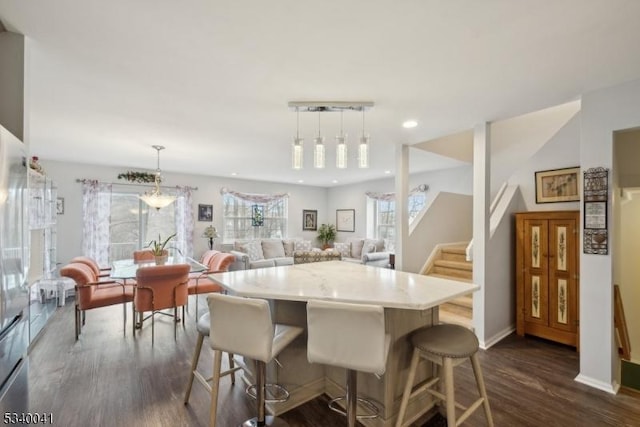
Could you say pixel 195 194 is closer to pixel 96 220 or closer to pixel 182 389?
pixel 96 220

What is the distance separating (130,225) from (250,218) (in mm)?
2628

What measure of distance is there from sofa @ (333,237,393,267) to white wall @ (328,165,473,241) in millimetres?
674

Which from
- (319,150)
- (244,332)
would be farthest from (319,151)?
(244,332)

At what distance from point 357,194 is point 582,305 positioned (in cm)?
571

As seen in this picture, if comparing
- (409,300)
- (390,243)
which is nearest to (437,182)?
(390,243)

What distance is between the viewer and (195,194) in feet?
21.6

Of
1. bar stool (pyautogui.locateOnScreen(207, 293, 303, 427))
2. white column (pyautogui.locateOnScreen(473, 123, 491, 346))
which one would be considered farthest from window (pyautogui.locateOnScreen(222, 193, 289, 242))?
bar stool (pyautogui.locateOnScreen(207, 293, 303, 427))

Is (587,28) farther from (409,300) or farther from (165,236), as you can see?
(165,236)

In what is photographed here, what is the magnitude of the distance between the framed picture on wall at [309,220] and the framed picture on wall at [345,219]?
2.15 ft

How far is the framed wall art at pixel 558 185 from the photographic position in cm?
320

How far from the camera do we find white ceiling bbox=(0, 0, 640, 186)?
4.84 ft

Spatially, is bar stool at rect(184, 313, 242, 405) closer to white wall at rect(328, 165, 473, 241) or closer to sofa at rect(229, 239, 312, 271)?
sofa at rect(229, 239, 312, 271)

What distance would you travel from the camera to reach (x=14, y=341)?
1.48m

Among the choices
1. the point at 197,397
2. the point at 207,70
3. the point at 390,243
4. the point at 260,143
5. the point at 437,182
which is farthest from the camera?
the point at 390,243
